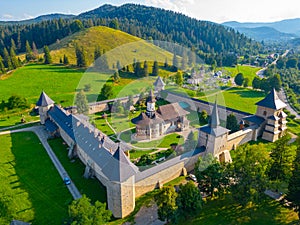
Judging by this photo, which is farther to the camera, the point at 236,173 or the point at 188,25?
the point at 188,25

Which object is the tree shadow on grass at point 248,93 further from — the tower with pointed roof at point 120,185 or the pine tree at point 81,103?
the tower with pointed roof at point 120,185

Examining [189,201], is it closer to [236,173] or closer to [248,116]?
[236,173]

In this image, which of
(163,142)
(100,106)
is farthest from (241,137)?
(100,106)

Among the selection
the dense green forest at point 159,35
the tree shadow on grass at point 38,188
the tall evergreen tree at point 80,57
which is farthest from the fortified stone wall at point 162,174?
the dense green forest at point 159,35

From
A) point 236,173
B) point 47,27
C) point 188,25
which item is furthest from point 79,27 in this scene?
point 236,173

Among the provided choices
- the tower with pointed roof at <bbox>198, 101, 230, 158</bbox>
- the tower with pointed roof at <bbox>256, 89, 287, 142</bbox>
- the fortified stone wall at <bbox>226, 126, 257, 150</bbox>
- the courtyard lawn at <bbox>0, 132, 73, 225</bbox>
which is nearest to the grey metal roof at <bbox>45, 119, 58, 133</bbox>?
the courtyard lawn at <bbox>0, 132, 73, 225</bbox>

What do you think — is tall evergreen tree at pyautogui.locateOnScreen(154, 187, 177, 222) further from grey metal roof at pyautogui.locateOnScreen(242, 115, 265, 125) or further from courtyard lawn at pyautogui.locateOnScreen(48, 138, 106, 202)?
grey metal roof at pyautogui.locateOnScreen(242, 115, 265, 125)
